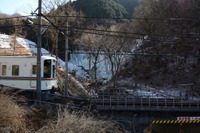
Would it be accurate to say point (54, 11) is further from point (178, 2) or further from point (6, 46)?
point (178, 2)

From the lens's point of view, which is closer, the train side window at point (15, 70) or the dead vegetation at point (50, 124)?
the dead vegetation at point (50, 124)

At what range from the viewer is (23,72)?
2336 centimetres

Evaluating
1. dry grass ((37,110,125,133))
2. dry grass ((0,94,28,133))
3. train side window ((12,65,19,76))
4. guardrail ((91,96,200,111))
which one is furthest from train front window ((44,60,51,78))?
dry grass ((37,110,125,133))

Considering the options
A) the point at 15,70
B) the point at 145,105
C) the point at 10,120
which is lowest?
the point at 145,105

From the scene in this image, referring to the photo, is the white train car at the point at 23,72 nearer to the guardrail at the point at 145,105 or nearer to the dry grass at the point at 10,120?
the guardrail at the point at 145,105

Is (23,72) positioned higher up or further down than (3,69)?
further down

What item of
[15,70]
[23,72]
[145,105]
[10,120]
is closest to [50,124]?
[10,120]

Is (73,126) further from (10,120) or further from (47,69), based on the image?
(47,69)

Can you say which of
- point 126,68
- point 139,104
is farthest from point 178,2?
point 139,104

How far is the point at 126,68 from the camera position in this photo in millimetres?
53938

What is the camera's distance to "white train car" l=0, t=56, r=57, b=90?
2320 cm

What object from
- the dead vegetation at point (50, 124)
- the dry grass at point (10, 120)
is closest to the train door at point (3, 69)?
the dead vegetation at point (50, 124)

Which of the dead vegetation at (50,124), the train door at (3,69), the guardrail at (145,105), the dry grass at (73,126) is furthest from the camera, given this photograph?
the train door at (3,69)

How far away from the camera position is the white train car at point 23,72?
76.1 feet
